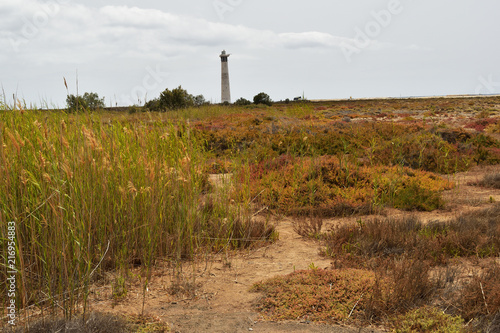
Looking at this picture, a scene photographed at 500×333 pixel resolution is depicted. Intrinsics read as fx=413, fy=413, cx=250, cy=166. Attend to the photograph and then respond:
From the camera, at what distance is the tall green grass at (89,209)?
3213mm

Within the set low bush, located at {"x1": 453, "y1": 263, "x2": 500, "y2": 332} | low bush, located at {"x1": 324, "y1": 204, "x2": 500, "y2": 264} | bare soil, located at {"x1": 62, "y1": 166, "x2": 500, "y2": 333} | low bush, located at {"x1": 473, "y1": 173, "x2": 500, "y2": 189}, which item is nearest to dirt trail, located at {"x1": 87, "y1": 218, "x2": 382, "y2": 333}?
bare soil, located at {"x1": 62, "y1": 166, "x2": 500, "y2": 333}

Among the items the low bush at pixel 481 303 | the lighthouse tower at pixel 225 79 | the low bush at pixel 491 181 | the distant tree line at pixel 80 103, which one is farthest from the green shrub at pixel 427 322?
the lighthouse tower at pixel 225 79

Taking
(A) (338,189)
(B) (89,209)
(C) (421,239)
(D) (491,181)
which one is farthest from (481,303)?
(D) (491,181)

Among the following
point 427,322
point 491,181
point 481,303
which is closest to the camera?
point 427,322

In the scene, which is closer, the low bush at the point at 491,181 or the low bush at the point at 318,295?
the low bush at the point at 318,295

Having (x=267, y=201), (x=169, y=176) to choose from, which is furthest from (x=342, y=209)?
(x=169, y=176)

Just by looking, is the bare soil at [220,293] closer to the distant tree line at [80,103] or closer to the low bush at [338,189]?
the low bush at [338,189]

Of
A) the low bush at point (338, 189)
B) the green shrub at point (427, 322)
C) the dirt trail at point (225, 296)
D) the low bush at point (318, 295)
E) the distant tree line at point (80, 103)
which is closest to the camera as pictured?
the green shrub at point (427, 322)

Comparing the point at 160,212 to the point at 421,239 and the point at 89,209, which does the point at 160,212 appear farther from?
the point at 421,239

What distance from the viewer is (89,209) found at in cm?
377

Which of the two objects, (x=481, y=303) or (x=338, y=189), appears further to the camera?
(x=338, y=189)

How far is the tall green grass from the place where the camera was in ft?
10.5

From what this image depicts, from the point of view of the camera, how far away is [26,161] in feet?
12.5

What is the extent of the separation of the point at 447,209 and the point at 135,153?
16.7 feet
